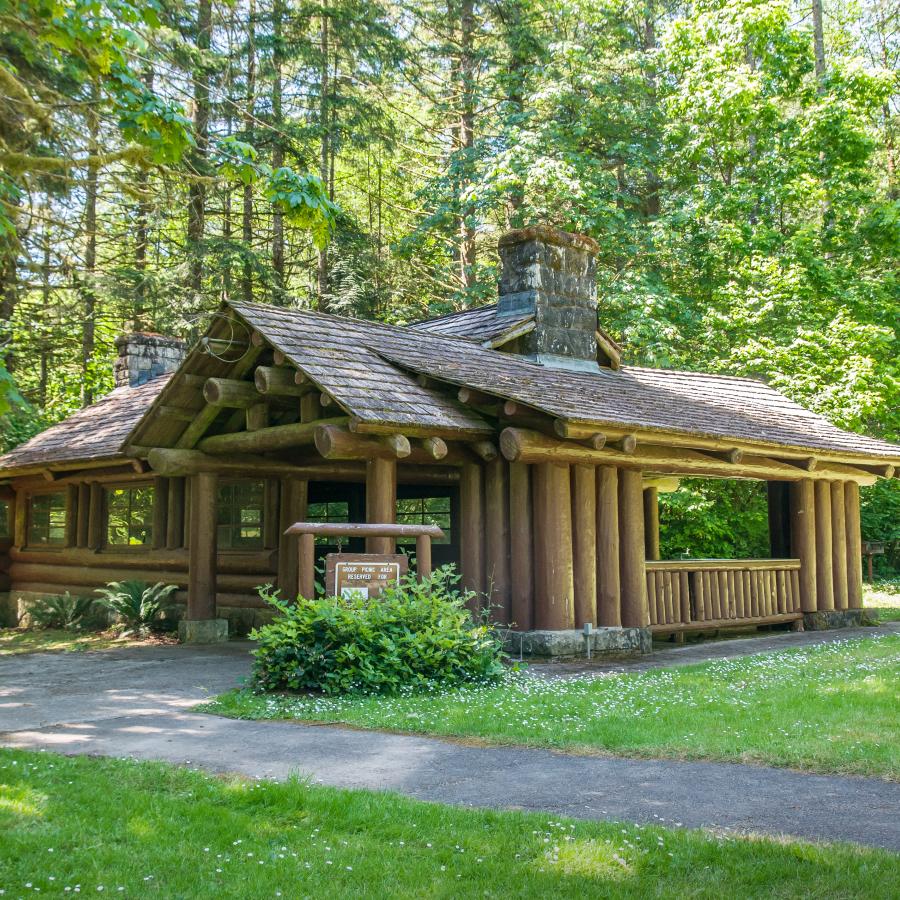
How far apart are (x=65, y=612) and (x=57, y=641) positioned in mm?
2056

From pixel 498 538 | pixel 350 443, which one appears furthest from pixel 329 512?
pixel 350 443

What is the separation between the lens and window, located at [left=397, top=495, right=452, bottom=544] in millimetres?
15008

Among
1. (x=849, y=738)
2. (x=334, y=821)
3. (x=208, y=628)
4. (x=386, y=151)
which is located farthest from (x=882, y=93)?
(x=334, y=821)

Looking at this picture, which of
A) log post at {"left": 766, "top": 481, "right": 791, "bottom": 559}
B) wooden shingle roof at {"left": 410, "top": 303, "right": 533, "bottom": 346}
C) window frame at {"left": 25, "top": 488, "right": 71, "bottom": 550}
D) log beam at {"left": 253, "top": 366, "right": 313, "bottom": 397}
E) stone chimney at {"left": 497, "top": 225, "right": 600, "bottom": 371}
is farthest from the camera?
window frame at {"left": 25, "top": 488, "right": 71, "bottom": 550}

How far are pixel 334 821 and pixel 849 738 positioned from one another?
12.1 feet

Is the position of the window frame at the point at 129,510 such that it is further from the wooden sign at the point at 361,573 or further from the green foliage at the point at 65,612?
the wooden sign at the point at 361,573

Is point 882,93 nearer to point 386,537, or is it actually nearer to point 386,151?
point 386,151

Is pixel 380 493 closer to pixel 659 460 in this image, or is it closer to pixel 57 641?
pixel 659 460

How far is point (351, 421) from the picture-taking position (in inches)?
409

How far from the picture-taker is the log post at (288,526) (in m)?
15.0

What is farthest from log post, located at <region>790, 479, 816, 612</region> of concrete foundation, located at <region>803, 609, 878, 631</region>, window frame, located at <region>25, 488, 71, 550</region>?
window frame, located at <region>25, 488, 71, 550</region>

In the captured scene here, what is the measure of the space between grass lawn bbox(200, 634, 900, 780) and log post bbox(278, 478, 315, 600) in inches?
217

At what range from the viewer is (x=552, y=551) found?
12.0m

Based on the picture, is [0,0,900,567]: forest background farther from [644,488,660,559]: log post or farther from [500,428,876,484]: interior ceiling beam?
[500,428,876,484]: interior ceiling beam
